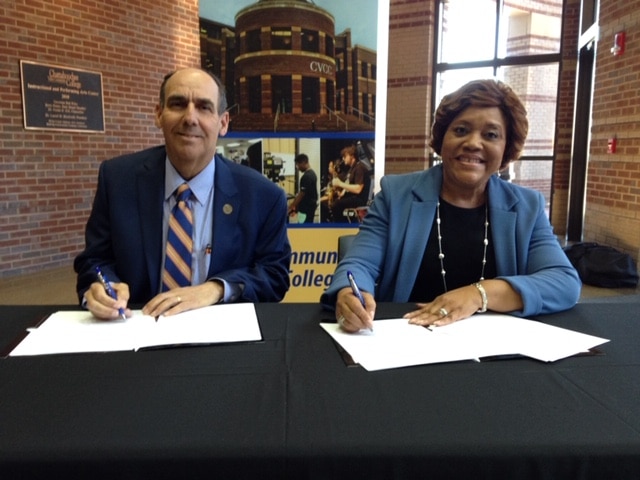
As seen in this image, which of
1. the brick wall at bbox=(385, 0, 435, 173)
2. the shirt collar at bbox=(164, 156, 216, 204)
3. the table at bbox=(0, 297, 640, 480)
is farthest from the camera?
the brick wall at bbox=(385, 0, 435, 173)

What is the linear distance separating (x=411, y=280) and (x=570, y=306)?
46cm

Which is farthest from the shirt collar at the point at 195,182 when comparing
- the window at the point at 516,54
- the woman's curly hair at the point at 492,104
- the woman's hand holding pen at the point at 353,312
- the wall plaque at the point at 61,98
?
the window at the point at 516,54

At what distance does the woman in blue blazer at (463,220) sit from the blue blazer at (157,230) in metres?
0.30

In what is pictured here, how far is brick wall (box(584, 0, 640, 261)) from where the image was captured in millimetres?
4438

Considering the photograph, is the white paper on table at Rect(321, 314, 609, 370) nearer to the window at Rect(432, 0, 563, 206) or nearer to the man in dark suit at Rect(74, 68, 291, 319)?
the man in dark suit at Rect(74, 68, 291, 319)

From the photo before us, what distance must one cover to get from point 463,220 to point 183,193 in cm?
95

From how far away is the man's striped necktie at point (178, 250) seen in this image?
1.64 metres

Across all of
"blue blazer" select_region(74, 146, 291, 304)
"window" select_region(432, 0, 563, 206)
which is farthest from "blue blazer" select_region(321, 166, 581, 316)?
"window" select_region(432, 0, 563, 206)

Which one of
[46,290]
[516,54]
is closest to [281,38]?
[46,290]

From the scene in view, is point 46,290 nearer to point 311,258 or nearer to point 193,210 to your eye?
point 311,258

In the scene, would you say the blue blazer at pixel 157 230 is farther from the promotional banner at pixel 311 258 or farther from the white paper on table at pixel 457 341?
the promotional banner at pixel 311 258

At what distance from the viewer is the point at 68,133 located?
527 centimetres

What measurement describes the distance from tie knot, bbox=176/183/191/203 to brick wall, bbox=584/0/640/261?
413 cm

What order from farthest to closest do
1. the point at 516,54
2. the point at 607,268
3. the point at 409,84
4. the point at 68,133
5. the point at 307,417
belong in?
the point at 409,84, the point at 516,54, the point at 68,133, the point at 607,268, the point at 307,417
